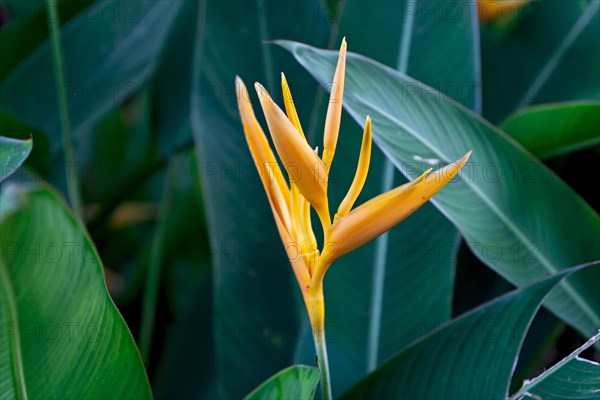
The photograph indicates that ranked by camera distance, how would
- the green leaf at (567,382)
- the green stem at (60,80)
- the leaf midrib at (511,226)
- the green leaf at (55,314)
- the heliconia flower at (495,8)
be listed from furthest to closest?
the heliconia flower at (495,8) → the green stem at (60,80) → the leaf midrib at (511,226) → the green leaf at (567,382) → the green leaf at (55,314)

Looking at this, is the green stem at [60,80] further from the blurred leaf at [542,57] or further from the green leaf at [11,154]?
the blurred leaf at [542,57]

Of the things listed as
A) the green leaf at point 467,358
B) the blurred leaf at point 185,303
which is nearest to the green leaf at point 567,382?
the green leaf at point 467,358

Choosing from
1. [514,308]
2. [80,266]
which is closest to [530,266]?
[514,308]

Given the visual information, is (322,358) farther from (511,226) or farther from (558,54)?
(558,54)

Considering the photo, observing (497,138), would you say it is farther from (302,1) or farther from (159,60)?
(159,60)

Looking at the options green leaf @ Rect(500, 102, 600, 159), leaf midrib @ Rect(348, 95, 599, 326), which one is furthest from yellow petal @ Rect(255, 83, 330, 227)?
green leaf @ Rect(500, 102, 600, 159)
